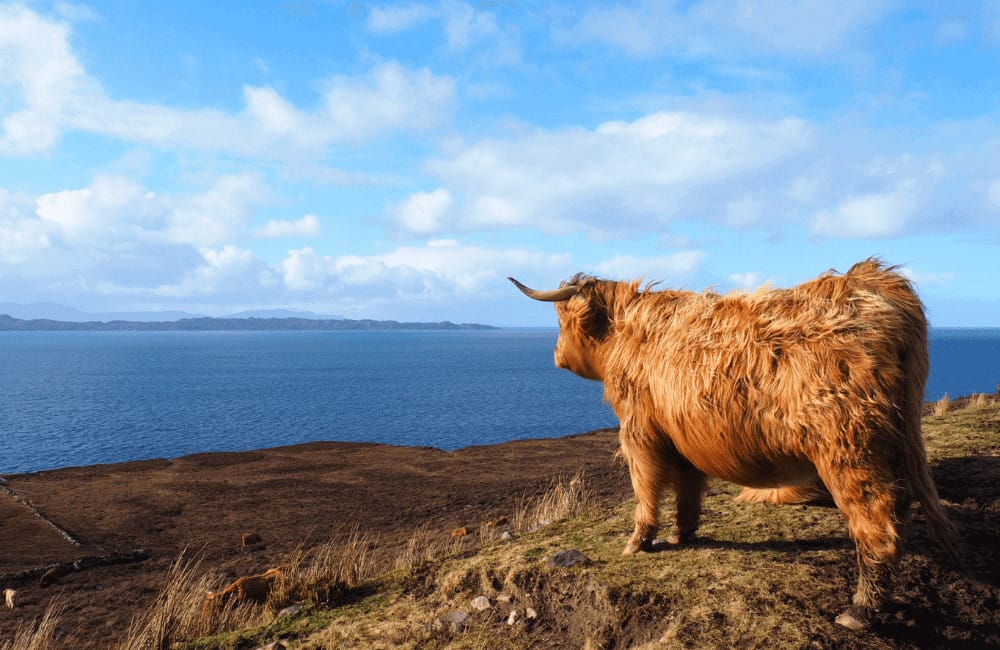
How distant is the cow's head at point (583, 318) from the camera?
17.3 ft

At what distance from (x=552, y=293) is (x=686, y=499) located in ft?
6.41

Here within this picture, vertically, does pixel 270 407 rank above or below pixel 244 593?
below

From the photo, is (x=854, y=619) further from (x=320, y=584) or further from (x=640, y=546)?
(x=320, y=584)

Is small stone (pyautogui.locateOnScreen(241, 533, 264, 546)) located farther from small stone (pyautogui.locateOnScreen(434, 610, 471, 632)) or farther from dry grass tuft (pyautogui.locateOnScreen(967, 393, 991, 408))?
dry grass tuft (pyautogui.locateOnScreen(967, 393, 991, 408))

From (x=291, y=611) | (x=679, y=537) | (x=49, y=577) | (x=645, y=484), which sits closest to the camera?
(x=645, y=484)

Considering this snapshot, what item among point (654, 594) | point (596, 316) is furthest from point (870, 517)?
point (596, 316)

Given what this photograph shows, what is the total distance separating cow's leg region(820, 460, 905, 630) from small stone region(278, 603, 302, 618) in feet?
13.7

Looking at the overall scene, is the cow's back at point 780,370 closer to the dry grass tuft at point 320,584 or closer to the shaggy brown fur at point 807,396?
the shaggy brown fur at point 807,396

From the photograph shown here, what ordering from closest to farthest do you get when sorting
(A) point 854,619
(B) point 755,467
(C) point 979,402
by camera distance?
(A) point 854,619 → (B) point 755,467 → (C) point 979,402

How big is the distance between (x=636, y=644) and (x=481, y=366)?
108863mm

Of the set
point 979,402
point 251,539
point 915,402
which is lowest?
point 251,539

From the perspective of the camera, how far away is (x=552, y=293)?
5277mm

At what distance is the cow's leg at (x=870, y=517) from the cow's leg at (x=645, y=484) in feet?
4.29

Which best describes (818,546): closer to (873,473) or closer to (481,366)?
(873,473)
